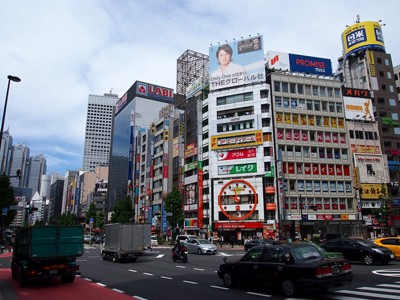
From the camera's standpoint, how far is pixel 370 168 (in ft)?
195

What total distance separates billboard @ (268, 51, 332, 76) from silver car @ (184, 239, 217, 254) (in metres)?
41.1

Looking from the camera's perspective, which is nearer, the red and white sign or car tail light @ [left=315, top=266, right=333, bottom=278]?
car tail light @ [left=315, top=266, right=333, bottom=278]

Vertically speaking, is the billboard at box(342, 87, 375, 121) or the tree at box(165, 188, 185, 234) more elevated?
the billboard at box(342, 87, 375, 121)

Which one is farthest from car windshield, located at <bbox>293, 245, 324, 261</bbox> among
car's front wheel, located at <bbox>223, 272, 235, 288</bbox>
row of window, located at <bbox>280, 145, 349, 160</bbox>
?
row of window, located at <bbox>280, 145, 349, 160</bbox>

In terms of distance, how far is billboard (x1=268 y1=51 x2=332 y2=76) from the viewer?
61.9 meters

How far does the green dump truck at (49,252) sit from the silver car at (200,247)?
18207 mm

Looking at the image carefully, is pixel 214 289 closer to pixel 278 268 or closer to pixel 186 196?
pixel 278 268

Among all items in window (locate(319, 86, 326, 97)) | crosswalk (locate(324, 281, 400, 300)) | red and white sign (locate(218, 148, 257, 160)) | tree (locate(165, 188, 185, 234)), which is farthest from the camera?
window (locate(319, 86, 326, 97))

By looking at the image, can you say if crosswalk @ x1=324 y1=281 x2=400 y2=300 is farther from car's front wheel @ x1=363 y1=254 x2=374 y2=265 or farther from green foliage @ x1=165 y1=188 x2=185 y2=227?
green foliage @ x1=165 y1=188 x2=185 y2=227

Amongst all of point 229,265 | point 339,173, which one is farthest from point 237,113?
point 229,265

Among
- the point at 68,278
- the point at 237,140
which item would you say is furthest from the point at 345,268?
the point at 237,140

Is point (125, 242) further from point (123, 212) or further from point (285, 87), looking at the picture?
point (123, 212)

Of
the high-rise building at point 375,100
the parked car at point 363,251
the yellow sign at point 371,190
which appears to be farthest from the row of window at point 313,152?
the parked car at point 363,251

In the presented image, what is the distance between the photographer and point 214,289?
441 inches
